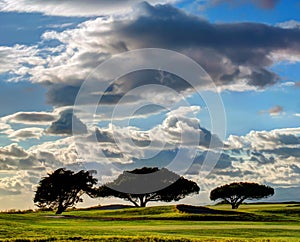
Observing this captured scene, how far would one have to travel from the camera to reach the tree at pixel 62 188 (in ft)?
310

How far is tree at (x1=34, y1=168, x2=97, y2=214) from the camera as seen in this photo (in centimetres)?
9450

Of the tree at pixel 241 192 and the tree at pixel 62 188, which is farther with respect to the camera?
the tree at pixel 241 192

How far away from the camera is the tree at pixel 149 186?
12256 cm

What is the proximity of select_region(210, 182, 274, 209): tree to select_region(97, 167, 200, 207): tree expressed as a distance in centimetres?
596

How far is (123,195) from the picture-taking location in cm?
12600

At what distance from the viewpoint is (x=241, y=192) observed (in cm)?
12656

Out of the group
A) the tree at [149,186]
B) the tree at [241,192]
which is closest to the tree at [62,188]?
the tree at [149,186]

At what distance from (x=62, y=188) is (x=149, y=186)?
104 feet

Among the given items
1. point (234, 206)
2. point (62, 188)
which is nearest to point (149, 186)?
point (234, 206)

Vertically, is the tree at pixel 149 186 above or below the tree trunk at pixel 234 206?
above

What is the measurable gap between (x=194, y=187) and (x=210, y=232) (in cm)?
7846

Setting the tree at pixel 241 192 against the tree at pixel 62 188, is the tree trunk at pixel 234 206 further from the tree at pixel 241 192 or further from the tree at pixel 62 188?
the tree at pixel 62 188

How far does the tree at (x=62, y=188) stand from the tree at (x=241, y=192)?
39.2m

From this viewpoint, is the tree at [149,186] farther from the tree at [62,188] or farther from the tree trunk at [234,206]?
the tree at [62,188]
